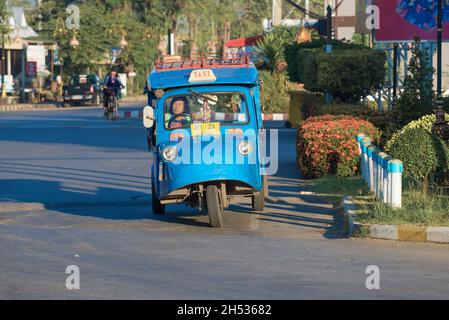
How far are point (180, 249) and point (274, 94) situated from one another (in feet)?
104

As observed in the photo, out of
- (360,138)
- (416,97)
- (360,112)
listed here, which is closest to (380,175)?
(360,138)

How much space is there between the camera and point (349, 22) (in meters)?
46.8

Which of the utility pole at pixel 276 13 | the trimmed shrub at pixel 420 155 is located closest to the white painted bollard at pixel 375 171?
the trimmed shrub at pixel 420 155

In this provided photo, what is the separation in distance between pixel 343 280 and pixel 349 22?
37832mm

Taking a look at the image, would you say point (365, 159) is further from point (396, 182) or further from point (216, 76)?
point (396, 182)

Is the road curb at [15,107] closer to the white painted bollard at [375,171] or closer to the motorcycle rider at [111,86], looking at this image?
the motorcycle rider at [111,86]

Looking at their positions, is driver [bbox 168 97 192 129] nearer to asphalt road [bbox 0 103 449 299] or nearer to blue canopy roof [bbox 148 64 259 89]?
blue canopy roof [bbox 148 64 259 89]

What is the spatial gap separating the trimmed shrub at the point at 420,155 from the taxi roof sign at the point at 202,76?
10.5 feet

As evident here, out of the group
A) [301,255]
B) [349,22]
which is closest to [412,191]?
[301,255]

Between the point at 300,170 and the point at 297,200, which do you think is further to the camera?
the point at 300,170

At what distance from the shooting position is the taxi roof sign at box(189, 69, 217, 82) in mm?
14523

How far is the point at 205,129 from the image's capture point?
46.4ft

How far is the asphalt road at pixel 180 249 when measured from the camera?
9438 mm
